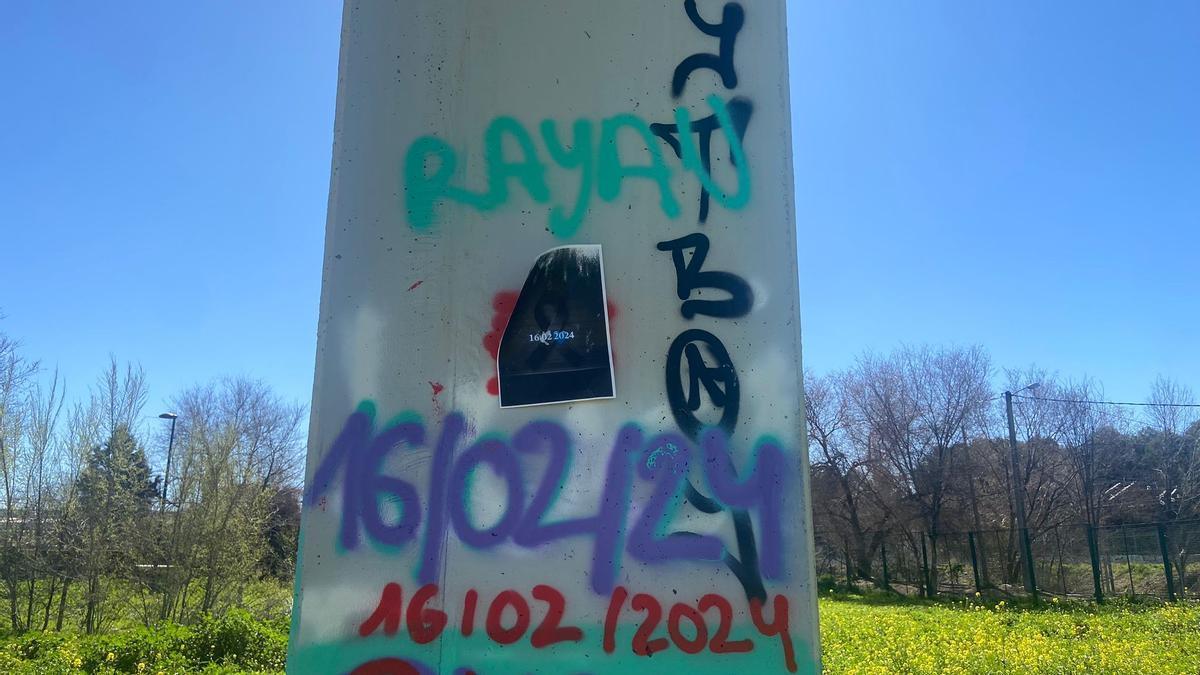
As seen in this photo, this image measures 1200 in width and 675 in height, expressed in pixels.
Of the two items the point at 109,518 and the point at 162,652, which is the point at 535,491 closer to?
the point at 162,652

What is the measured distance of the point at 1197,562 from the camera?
58.5ft

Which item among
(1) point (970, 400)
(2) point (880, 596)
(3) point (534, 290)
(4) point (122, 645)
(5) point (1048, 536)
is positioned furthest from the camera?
(1) point (970, 400)

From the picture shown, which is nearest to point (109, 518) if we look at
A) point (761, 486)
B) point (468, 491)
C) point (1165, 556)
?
point (468, 491)

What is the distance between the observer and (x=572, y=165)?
2.34 meters

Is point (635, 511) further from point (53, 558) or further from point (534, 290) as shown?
point (53, 558)

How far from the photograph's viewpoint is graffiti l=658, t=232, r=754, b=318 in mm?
2207

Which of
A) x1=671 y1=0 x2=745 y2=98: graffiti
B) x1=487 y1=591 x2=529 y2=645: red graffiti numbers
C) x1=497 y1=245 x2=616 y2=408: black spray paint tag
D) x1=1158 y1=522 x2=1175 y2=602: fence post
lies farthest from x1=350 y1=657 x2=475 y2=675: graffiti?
x1=1158 y1=522 x2=1175 y2=602: fence post

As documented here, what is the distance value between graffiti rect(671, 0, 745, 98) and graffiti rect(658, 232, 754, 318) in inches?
19.0

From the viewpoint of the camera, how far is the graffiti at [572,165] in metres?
2.32

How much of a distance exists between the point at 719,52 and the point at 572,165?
0.59 metres

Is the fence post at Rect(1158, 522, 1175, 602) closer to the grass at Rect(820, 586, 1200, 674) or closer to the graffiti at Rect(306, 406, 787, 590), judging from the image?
the grass at Rect(820, 586, 1200, 674)

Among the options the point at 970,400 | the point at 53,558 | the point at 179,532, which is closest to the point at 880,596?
the point at 970,400

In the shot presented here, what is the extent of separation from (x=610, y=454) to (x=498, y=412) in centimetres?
33

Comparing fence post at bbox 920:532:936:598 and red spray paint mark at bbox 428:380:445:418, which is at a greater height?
red spray paint mark at bbox 428:380:445:418
